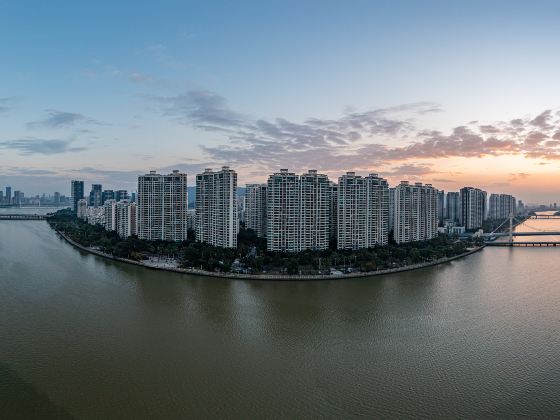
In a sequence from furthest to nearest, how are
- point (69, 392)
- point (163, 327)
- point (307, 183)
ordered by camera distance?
point (307, 183) < point (163, 327) < point (69, 392)

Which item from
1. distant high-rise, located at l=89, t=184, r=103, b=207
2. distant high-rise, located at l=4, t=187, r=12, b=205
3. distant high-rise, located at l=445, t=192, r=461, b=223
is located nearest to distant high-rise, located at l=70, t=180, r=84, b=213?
distant high-rise, located at l=89, t=184, r=103, b=207

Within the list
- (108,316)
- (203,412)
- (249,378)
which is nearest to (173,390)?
(203,412)

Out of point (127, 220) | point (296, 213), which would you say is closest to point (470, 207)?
point (296, 213)

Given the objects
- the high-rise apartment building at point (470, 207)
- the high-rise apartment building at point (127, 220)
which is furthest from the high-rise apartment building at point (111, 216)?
the high-rise apartment building at point (470, 207)

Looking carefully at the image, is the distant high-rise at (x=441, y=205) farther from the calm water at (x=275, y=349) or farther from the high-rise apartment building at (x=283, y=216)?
the calm water at (x=275, y=349)

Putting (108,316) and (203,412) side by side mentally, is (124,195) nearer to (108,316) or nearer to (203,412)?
(108,316)

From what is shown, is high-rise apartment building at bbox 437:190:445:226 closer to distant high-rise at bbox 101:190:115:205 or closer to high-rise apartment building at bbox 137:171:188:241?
high-rise apartment building at bbox 137:171:188:241
